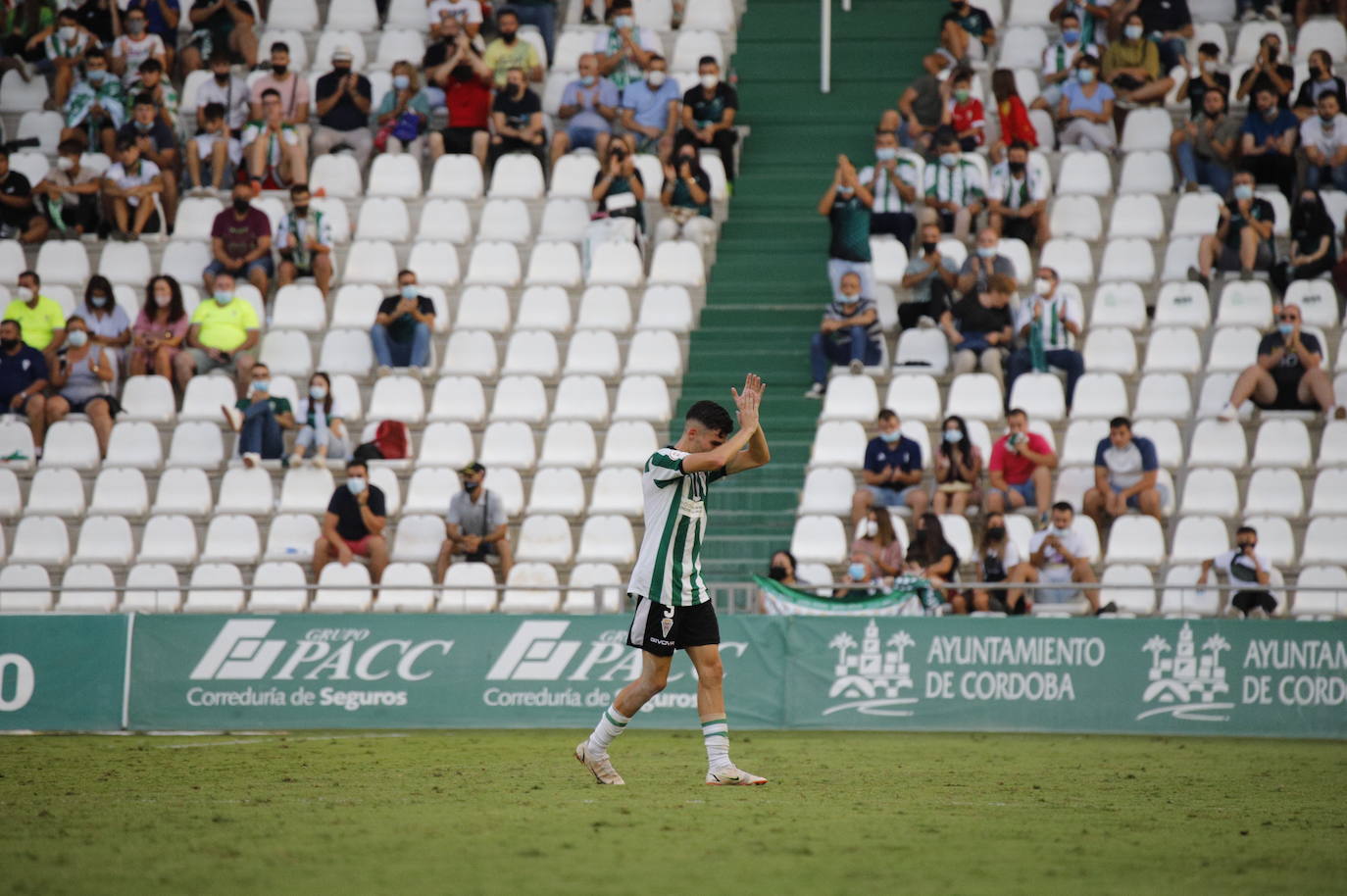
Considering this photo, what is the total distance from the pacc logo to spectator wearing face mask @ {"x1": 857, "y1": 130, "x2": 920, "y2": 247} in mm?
8883

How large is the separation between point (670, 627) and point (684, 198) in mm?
13174

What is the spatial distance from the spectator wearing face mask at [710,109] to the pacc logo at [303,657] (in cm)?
927

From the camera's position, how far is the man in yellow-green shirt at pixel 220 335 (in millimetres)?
22141

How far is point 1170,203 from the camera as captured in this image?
75.9 ft

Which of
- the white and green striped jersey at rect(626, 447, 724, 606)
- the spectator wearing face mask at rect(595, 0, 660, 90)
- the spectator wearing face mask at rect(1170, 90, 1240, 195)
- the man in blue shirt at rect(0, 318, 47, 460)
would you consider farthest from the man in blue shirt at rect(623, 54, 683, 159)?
the white and green striped jersey at rect(626, 447, 724, 606)

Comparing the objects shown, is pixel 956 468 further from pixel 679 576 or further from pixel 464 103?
pixel 464 103

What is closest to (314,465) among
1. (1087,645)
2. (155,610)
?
(155,610)

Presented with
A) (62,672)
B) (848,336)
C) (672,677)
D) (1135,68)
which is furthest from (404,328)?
(1135,68)

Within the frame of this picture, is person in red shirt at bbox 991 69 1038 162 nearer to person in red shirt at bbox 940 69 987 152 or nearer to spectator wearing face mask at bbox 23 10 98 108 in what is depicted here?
person in red shirt at bbox 940 69 987 152

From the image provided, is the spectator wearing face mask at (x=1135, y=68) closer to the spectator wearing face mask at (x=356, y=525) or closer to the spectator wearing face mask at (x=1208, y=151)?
the spectator wearing face mask at (x=1208, y=151)

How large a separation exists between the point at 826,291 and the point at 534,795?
→ 13823 millimetres

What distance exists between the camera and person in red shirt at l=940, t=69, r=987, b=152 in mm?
23391

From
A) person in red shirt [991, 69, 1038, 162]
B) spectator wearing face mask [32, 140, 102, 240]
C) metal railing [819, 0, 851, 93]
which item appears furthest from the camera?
metal railing [819, 0, 851, 93]

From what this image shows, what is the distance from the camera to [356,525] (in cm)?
1956
